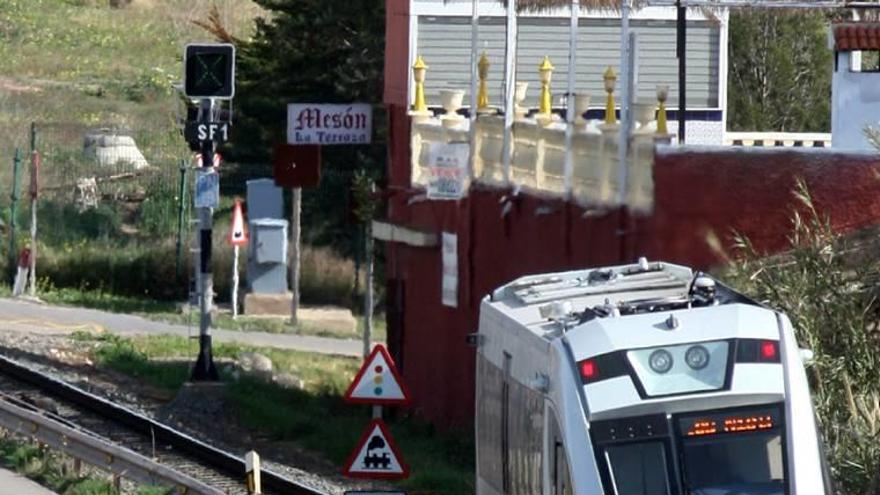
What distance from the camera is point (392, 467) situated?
16766mm

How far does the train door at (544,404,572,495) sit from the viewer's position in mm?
10648

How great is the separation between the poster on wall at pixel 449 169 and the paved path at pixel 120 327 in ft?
29.8

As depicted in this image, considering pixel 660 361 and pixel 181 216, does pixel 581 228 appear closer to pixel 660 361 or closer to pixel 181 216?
pixel 660 361

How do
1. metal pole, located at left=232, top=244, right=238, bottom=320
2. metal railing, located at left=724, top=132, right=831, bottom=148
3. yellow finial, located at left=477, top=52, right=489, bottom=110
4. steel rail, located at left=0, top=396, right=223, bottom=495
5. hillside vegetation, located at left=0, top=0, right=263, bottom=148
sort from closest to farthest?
steel rail, located at left=0, top=396, right=223, bottom=495, metal railing, located at left=724, top=132, right=831, bottom=148, yellow finial, located at left=477, top=52, right=489, bottom=110, metal pole, located at left=232, top=244, right=238, bottom=320, hillside vegetation, located at left=0, top=0, right=263, bottom=148

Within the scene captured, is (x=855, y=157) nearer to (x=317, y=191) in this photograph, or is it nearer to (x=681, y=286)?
(x=681, y=286)

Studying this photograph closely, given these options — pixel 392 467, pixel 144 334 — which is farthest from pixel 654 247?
pixel 144 334

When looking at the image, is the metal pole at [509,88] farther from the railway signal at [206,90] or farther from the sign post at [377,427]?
the sign post at [377,427]

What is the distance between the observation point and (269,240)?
125 ft

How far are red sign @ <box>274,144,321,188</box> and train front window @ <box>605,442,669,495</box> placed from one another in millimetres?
19417

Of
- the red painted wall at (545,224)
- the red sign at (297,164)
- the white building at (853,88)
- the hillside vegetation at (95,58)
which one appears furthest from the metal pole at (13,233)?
the white building at (853,88)

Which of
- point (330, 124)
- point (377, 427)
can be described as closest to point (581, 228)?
point (377, 427)

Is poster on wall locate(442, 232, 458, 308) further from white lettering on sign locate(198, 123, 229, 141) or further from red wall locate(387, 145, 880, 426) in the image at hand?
white lettering on sign locate(198, 123, 229, 141)

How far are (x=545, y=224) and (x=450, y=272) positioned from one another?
11.2 feet

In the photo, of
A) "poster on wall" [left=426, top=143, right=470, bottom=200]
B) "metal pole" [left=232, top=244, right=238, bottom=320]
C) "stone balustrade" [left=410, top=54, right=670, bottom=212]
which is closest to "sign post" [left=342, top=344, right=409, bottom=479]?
"stone balustrade" [left=410, top=54, right=670, bottom=212]
